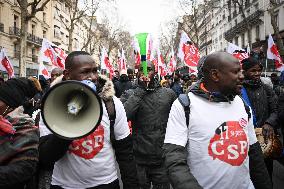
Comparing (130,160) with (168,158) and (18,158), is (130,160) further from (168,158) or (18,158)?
(18,158)

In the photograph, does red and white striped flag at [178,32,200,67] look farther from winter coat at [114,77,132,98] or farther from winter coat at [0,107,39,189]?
winter coat at [0,107,39,189]

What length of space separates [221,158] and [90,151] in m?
0.93

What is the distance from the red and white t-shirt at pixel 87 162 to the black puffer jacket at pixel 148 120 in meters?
1.49

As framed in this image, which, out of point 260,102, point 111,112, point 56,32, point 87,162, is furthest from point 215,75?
point 56,32

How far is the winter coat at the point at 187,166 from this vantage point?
218cm

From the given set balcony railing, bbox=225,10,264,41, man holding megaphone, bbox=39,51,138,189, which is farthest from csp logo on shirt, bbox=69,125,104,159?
balcony railing, bbox=225,10,264,41

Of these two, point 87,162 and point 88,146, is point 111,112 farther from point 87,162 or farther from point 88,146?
point 87,162

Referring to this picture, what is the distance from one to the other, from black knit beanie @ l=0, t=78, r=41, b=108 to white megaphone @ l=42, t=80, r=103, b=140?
24 centimetres

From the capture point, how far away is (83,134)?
2182 millimetres

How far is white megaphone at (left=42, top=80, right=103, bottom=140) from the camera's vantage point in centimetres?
220

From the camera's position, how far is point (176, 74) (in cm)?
1227

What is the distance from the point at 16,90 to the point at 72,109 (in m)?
0.37

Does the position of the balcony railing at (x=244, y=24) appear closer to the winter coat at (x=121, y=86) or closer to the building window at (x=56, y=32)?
the building window at (x=56, y=32)

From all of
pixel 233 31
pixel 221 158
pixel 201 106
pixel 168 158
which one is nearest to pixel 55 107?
pixel 168 158
